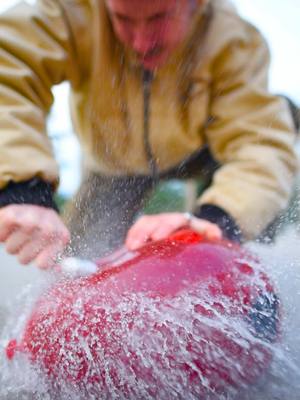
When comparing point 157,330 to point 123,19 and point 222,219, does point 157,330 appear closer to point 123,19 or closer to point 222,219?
point 222,219

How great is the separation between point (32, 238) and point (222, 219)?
1.27 ft

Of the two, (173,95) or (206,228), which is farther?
(173,95)

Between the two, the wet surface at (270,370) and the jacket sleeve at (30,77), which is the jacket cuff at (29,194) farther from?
the wet surface at (270,370)

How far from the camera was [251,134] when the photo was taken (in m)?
1.20

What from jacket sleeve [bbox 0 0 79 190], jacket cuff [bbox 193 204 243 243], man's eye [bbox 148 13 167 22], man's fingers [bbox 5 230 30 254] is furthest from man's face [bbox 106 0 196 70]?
man's fingers [bbox 5 230 30 254]

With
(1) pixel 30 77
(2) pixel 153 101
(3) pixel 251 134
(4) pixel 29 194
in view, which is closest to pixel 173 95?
(2) pixel 153 101

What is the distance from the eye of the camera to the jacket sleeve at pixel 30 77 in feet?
3.21

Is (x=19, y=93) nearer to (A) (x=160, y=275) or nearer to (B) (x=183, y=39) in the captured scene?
(B) (x=183, y=39)

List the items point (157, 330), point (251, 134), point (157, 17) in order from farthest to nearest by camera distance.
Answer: point (251, 134) → point (157, 17) → point (157, 330)

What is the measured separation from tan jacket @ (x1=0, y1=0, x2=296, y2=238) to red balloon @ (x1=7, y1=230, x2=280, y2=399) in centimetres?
33

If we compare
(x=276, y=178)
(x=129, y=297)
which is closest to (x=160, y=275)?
(x=129, y=297)

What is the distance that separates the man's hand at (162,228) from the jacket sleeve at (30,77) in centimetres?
20

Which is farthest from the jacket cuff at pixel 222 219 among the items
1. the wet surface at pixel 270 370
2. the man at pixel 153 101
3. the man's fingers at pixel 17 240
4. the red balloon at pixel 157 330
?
the man's fingers at pixel 17 240

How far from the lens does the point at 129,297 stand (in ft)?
2.24
